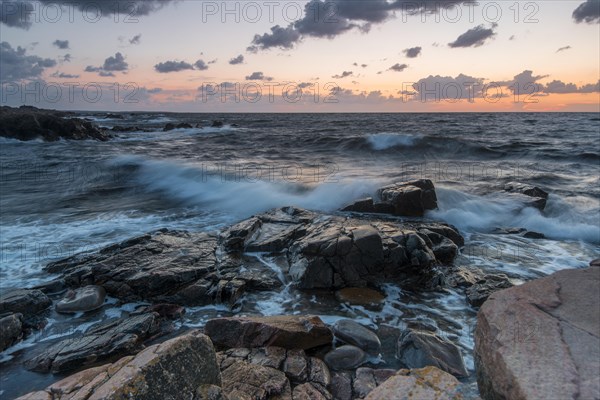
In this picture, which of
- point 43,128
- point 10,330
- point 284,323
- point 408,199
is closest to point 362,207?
point 408,199

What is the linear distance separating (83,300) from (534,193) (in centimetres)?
1238

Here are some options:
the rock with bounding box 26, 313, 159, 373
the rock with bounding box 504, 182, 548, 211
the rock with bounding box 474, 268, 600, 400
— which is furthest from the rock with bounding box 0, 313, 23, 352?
the rock with bounding box 504, 182, 548, 211

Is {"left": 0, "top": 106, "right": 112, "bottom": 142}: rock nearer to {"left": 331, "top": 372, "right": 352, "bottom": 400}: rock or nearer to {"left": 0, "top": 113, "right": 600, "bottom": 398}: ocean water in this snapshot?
{"left": 0, "top": 113, "right": 600, "bottom": 398}: ocean water

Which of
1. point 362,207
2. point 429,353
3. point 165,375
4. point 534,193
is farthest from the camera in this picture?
point 534,193

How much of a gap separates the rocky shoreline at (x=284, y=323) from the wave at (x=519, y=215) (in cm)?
215

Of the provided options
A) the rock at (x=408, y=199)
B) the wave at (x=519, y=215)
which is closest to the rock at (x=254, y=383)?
the rock at (x=408, y=199)

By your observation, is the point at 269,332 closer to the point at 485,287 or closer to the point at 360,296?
the point at 360,296

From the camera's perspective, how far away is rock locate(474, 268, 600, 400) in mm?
2367

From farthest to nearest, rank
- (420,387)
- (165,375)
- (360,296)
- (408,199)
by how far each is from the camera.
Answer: (408,199), (360,296), (420,387), (165,375)

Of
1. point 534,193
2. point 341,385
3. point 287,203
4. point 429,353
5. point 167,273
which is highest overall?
point 534,193

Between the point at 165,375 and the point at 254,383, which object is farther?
the point at 254,383

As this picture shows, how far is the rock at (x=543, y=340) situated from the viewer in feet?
7.77

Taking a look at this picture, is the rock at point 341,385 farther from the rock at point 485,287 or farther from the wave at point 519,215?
the wave at point 519,215

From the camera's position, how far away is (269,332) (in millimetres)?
4473
